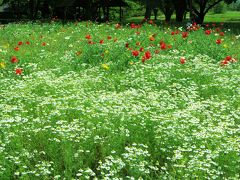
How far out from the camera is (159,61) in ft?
33.9

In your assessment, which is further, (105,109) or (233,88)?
(233,88)

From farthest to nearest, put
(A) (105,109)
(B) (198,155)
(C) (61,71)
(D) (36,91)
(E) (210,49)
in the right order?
(E) (210,49), (C) (61,71), (D) (36,91), (A) (105,109), (B) (198,155)

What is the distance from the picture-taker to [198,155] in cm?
471

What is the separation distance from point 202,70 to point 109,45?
3.68 m

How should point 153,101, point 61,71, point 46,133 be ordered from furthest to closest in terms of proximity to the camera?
point 61,71 < point 153,101 < point 46,133

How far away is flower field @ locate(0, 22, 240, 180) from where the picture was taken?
4688mm

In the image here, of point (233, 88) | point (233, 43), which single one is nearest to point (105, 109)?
point (233, 88)

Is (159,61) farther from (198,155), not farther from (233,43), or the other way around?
(198,155)

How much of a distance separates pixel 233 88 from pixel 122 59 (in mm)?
3447

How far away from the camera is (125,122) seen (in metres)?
5.74

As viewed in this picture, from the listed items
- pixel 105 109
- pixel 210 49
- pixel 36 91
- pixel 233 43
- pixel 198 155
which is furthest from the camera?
pixel 233 43

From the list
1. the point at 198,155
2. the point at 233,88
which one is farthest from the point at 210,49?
the point at 198,155

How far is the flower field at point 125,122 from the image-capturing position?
4.69m

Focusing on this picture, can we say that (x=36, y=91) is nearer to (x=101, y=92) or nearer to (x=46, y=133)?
(x=101, y=92)
